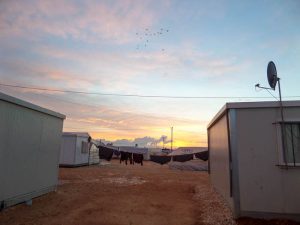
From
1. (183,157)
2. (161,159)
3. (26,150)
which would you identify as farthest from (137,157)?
(26,150)

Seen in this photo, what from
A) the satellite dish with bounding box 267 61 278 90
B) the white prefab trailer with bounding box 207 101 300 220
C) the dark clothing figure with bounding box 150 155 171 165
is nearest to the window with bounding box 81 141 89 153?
the dark clothing figure with bounding box 150 155 171 165

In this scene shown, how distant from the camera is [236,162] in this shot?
305 inches

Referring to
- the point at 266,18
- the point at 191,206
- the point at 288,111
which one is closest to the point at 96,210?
the point at 191,206

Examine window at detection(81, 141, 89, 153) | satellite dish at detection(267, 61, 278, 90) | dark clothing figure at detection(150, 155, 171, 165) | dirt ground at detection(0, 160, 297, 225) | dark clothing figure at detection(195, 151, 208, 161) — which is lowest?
dirt ground at detection(0, 160, 297, 225)

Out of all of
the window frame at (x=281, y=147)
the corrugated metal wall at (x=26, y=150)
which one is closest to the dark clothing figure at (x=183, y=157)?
the corrugated metal wall at (x=26, y=150)

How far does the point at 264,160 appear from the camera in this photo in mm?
7566

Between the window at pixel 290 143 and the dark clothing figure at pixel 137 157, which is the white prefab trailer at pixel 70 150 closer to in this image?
the dark clothing figure at pixel 137 157

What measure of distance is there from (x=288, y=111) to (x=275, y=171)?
5.30ft

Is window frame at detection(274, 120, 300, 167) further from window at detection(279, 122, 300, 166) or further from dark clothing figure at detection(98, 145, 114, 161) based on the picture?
dark clothing figure at detection(98, 145, 114, 161)

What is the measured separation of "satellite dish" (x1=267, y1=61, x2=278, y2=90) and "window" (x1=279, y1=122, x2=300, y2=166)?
4.48ft

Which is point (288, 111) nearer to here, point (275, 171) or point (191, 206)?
point (275, 171)

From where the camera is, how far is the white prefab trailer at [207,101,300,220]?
287 inches

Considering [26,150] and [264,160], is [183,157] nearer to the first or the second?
[26,150]

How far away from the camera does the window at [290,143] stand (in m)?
7.35
